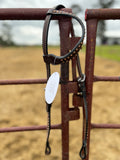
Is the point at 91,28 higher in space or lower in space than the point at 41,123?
higher

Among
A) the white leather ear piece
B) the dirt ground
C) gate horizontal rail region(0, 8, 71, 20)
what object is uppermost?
gate horizontal rail region(0, 8, 71, 20)

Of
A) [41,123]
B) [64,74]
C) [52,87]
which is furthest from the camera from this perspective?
[41,123]

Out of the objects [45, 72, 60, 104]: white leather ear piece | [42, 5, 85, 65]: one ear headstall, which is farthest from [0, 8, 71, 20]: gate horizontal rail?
[45, 72, 60, 104]: white leather ear piece

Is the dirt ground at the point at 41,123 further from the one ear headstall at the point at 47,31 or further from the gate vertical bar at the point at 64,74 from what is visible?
the one ear headstall at the point at 47,31

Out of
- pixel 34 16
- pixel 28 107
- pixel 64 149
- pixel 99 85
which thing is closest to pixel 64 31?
pixel 34 16

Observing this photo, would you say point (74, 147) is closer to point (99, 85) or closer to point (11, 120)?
point (11, 120)

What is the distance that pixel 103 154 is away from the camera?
1.43 metres

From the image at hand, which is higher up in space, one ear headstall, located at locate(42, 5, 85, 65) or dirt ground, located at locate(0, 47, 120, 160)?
one ear headstall, located at locate(42, 5, 85, 65)

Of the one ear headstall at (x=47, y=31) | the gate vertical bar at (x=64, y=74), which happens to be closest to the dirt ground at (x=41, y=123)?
the gate vertical bar at (x=64, y=74)

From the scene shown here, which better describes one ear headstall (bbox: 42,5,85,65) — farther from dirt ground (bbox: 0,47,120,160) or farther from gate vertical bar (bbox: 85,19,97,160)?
dirt ground (bbox: 0,47,120,160)

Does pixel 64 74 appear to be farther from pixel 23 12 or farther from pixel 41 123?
pixel 41 123

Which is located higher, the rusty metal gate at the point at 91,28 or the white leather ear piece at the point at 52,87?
the rusty metal gate at the point at 91,28

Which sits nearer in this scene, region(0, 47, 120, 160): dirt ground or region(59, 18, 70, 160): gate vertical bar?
region(59, 18, 70, 160): gate vertical bar

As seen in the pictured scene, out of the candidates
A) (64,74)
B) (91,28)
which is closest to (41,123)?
(64,74)
